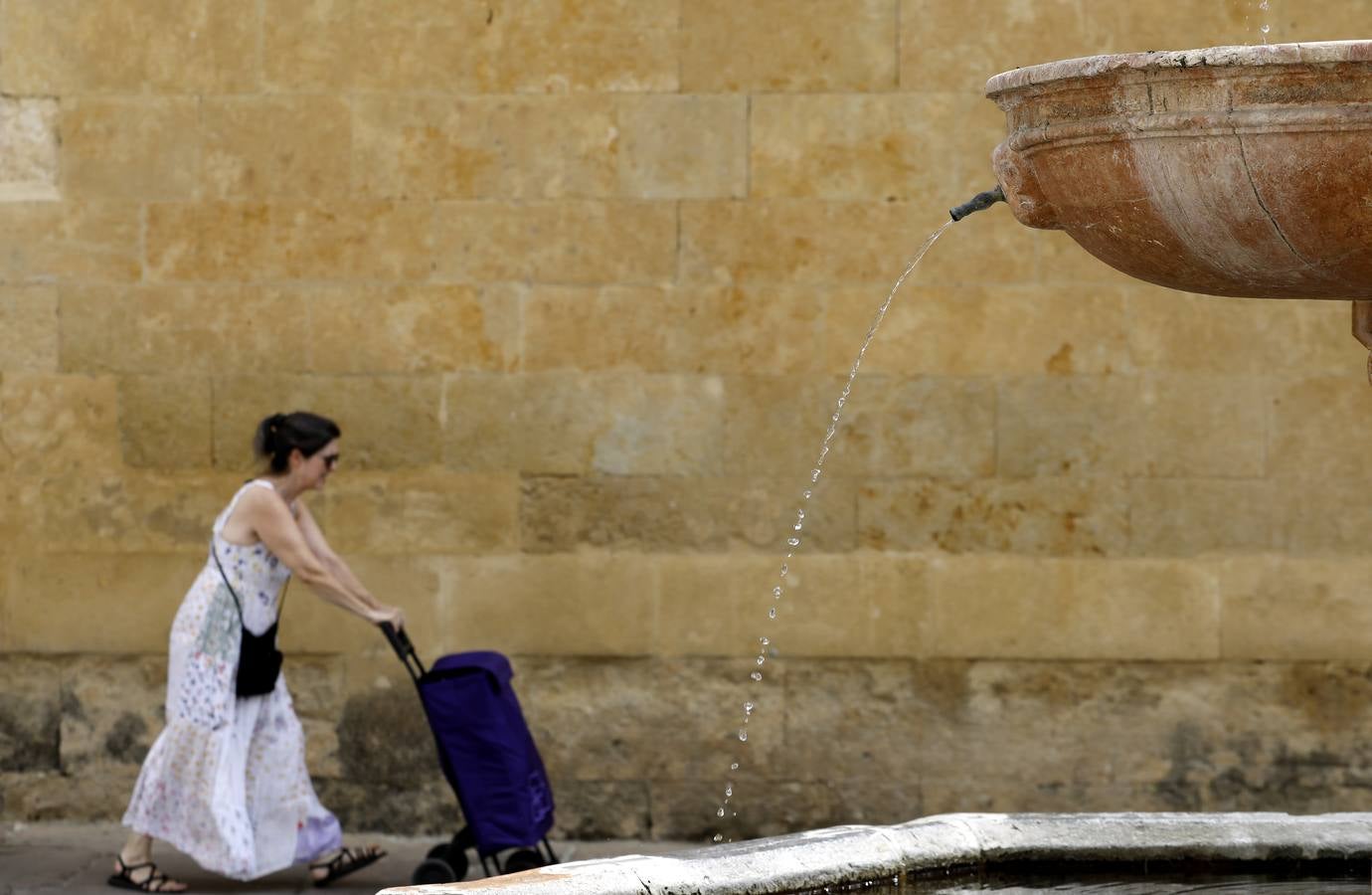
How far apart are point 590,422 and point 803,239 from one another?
896mm

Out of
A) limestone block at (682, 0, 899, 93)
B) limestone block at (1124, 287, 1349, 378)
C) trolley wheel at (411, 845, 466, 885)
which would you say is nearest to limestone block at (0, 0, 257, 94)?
limestone block at (682, 0, 899, 93)

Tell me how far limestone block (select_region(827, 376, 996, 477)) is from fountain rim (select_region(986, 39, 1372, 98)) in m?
2.67

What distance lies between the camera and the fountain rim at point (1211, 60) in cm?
350

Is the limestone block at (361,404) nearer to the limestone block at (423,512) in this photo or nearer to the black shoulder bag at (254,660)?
the limestone block at (423,512)

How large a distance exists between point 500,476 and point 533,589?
1.24ft

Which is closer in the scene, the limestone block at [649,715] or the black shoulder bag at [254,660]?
the black shoulder bag at [254,660]

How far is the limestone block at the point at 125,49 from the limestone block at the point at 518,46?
44 cm

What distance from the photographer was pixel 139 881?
19.2 ft

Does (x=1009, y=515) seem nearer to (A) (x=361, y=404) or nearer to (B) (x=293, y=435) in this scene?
(A) (x=361, y=404)

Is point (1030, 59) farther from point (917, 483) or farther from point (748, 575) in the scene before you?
point (748, 575)

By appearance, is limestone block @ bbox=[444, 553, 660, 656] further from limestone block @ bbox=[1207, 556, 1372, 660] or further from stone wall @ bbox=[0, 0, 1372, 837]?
limestone block @ bbox=[1207, 556, 1372, 660]

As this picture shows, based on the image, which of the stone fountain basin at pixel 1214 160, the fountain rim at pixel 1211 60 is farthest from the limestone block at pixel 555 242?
the fountain rim at pixel 1211 60

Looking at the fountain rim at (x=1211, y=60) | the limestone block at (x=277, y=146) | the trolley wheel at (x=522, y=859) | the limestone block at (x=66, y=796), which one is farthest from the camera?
the limestone block at (x=66, y=796)

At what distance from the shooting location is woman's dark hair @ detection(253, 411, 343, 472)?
5691 mm
